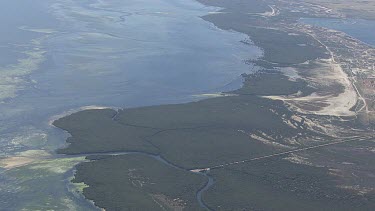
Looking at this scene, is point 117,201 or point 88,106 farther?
point 88,106

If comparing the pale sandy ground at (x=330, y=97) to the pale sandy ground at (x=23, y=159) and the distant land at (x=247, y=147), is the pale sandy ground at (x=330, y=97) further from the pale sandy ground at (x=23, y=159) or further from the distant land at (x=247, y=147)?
the pale sandy ground at (x=23, y=159)

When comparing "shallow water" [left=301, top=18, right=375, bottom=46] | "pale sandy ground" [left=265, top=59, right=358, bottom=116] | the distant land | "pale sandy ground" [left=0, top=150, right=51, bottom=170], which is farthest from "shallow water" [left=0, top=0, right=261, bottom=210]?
"shallow water" [left=301, top=18, right=375, bottom=46]

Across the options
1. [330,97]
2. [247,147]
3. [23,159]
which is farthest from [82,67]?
[330,97]

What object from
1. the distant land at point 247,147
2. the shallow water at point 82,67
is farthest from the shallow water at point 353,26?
the distant land at point 247,147

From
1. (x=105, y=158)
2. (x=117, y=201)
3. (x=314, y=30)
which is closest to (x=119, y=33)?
(x=314, y=30)

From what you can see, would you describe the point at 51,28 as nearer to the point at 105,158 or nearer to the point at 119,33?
the point at 119,33

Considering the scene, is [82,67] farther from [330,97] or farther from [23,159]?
[330,97]
